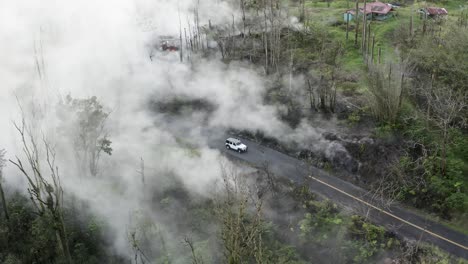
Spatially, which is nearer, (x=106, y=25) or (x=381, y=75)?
(x=381, y=75)

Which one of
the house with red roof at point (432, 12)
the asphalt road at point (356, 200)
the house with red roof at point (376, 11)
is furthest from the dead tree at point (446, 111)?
the house with red roof at point (376, 11)

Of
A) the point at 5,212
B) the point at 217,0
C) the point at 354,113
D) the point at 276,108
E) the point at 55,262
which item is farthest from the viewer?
the point at 217,0

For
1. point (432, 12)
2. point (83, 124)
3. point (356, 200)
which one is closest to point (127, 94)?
point (83, 124)

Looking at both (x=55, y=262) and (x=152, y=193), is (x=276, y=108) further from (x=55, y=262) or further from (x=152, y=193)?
(x=55, y=262)

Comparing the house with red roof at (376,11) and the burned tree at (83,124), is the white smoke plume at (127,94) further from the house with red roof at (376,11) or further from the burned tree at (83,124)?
the house with red roof at (376,11)

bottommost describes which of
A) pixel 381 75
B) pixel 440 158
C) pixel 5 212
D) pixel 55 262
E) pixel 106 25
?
pixel 55 262

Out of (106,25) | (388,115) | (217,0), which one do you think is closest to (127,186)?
(106,25)

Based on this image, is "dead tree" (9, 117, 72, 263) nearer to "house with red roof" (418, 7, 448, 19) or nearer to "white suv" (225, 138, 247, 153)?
"white suv" (225, 138, 247, 153)

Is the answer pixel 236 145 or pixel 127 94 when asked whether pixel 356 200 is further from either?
pixel 127 94
